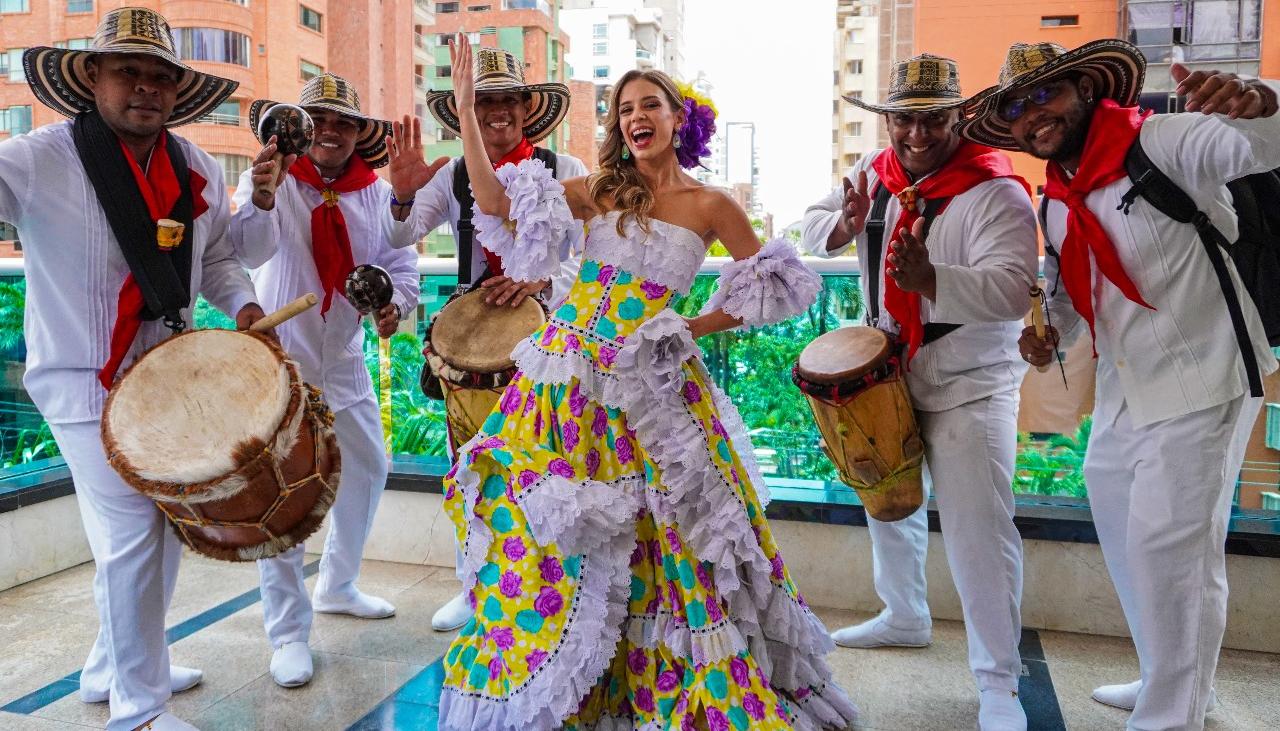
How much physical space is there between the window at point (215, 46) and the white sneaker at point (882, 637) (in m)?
15.4

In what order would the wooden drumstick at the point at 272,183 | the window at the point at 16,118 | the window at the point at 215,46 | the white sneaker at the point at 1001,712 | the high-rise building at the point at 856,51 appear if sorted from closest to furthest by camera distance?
1. the white sneaker at the point at 1001,712
2. the wooden drumstick at the point at 272,183
3. the window at the point at 16,118
4. the window at the point at 215,46
5. the high-rise building at the point at 856,51

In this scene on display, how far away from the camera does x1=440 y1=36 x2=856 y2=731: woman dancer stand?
2.55 metres

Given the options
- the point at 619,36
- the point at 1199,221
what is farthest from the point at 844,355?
the point at 619,36

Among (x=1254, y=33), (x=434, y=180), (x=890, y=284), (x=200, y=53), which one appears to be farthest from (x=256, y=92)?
(x=1254, y=33)

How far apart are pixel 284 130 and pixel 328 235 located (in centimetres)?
66

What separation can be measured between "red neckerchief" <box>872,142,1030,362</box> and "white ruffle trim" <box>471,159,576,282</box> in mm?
1023

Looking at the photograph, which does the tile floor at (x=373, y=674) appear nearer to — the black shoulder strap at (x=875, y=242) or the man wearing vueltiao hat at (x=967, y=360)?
the man wearing vueltiao hat at (x=967, y=360)

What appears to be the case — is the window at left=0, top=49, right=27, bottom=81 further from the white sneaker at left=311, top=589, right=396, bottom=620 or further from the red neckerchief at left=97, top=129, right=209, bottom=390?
the red neckerchief at left=97, top=129, right=209, bottom=390

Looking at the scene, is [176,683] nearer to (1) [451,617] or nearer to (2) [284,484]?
(1) [451,617]

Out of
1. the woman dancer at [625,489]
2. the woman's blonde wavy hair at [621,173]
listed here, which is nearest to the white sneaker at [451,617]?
the woman dancer at [625,489]

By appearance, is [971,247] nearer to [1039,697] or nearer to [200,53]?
[1039,697]

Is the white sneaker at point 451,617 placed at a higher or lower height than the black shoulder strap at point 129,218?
lower

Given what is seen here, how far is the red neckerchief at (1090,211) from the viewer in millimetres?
2547

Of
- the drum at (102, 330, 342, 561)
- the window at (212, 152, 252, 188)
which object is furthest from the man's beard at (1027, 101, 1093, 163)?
the window at (212, 152, 252, 188)
